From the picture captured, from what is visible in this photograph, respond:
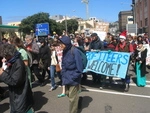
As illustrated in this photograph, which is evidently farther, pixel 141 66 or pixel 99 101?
pixel 141 66

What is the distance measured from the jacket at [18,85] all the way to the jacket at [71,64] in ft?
4.27

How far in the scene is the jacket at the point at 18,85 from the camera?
11.9 feet

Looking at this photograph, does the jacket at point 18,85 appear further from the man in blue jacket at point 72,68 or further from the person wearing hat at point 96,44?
the person wearing hat at point 96,44

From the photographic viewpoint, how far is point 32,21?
81562 mm

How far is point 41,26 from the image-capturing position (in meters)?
23.2

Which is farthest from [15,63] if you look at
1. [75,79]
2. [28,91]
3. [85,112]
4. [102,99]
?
[102,99]

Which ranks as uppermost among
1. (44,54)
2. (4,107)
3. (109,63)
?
(44,54)

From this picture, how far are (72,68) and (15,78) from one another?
1727 mm

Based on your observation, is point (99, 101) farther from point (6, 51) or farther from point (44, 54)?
point (6, 51)

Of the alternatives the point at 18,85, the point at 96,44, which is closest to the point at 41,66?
the point at 96,44

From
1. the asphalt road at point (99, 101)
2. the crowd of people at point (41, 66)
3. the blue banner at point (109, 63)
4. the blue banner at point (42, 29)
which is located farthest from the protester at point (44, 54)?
the blue banner at point (42, 29)

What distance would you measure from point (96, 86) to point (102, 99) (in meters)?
1.58

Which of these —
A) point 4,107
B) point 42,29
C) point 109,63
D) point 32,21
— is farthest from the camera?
point 32,21

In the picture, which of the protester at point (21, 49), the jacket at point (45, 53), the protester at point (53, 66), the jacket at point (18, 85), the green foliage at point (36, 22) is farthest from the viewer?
the green foliage at point (36, 22)
